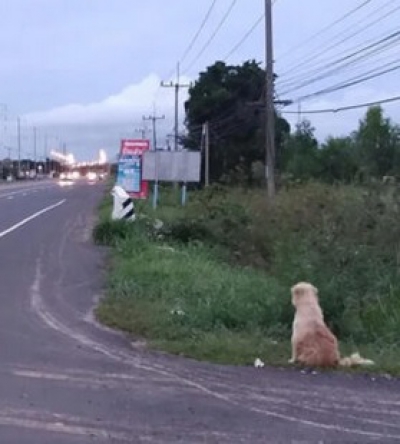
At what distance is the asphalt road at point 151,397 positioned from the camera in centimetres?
802

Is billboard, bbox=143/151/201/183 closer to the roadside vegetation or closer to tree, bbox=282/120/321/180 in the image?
the roadside vegetation

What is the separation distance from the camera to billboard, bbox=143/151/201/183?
1501 inches

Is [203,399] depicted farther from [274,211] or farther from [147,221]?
[147,221]

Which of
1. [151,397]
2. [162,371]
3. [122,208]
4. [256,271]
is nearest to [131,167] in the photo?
[122,208]

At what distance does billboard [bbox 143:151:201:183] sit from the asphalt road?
76.9ft

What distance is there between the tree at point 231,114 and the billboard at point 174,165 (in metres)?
32.3

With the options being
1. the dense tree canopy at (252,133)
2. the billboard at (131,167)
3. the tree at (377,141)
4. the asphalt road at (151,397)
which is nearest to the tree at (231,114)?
the dense tree canopy at (252,133)

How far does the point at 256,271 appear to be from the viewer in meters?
21.4

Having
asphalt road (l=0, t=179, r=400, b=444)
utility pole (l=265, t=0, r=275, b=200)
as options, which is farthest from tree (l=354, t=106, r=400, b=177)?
asphalt road (l=0, t=179, r=400, b=444)

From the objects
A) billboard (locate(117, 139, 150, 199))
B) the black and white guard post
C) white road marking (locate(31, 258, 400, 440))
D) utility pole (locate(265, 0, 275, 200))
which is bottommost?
white road marking (locate(31, 258, 400, 440))

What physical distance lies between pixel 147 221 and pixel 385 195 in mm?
11614

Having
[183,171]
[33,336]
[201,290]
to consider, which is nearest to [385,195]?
[201,290]

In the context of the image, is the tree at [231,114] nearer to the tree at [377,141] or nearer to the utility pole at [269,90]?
the tree at [377,141]

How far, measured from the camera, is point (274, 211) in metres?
25.2
